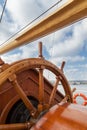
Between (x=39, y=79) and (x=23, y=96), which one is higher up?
(x=39, y=79)

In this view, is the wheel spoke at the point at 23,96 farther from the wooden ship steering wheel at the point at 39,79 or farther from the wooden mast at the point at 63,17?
the wooden mast at the point at 63,17

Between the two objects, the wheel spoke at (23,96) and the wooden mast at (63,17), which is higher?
the wooden mast at (63,17)

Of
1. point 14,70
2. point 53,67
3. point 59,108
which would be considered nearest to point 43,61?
point 53,67

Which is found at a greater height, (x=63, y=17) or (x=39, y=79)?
(x=63, y=17)

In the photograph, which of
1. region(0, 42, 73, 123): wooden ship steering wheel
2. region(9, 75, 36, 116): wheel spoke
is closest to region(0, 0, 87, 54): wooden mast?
region(0, 42, 73, 123): wooden ship steering wheel

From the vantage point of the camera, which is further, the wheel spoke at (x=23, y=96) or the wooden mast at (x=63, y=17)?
the wheel spoke at (x=23, y=96)

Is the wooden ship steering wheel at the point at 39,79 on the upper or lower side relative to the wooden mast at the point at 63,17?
lower

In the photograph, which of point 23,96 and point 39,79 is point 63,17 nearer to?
point 39,79

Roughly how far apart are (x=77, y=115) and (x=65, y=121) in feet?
0.30

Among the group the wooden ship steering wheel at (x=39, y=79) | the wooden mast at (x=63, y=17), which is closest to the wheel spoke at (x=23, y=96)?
the wooden ship steering wheel at (x=39, y=79)

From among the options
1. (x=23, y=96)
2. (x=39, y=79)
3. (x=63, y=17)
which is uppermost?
(x=63, y=17)

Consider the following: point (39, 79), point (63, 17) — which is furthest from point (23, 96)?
point (63, 17)

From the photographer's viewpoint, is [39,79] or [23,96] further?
[39,79]

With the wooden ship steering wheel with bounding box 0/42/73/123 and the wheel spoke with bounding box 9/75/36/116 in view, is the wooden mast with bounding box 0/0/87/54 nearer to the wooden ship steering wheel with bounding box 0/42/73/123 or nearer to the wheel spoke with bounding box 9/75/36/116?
the wooden ship steering wheel with bounding box 0/42/73/123
